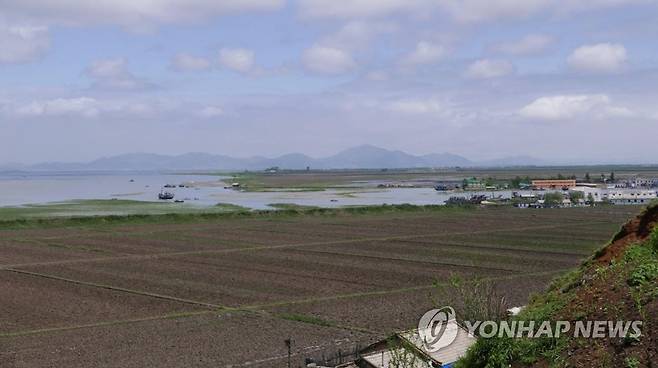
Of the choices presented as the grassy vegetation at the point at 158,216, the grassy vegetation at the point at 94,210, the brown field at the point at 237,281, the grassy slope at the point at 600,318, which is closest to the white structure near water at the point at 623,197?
the grassy vegetation at the point at 158,216

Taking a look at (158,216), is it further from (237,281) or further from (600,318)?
(600,318)

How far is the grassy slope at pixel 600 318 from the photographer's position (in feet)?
27.7

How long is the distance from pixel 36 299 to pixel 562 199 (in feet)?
271

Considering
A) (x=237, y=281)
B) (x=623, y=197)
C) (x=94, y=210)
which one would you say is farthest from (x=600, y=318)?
(x=623, y=197)

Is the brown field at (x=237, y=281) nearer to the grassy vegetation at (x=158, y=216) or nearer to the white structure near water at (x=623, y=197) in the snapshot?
the grassy vegetation at (x=158, y=216)

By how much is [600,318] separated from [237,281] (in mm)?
25310

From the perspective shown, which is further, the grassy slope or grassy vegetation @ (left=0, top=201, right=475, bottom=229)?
grassy vegetation @ (left=0, top=201, right=475, bottom=229)

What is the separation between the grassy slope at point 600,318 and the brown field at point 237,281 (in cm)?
285

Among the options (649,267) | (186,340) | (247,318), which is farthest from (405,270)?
(649,267)

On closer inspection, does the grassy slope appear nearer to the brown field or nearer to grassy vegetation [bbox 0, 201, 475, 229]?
the brown field

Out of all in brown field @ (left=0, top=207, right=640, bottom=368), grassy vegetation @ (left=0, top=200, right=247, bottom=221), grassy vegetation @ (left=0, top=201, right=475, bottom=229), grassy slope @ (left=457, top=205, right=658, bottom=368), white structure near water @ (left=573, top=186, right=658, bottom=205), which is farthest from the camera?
white structure near water @ (left=573, top=186, right=658, bottom=205)

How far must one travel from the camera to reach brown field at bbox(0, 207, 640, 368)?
21.2 m

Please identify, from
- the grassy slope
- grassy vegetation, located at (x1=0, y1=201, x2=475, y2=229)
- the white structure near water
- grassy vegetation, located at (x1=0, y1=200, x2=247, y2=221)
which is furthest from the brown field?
the white structure near water

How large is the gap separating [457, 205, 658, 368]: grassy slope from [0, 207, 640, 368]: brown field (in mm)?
2850
